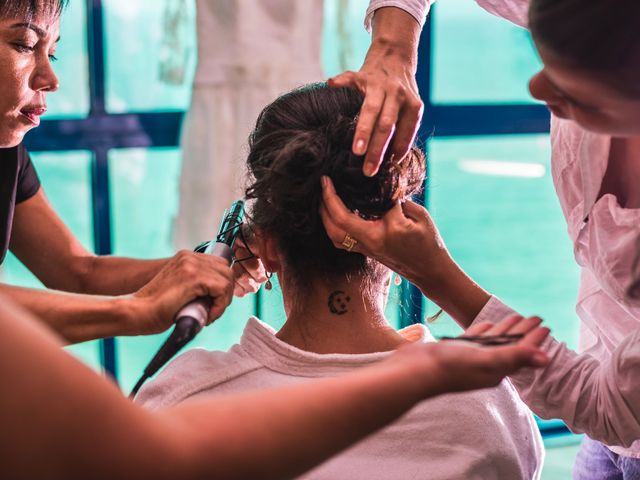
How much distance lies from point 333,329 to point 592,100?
0.61 meters

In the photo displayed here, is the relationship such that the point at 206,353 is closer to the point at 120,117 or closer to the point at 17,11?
the point at 17,11

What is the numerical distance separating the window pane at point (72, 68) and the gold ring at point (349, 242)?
1560 mm

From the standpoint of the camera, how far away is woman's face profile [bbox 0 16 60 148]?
5.14 feet

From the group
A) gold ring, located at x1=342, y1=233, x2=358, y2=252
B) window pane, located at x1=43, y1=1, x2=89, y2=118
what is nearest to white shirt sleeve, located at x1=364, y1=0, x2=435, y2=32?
gold ring, located at x1=342, y1=233, x2=358, y2=252

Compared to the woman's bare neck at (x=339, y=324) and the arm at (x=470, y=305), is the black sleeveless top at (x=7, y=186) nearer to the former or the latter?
the woman's bare neck at (x=339, y=324)

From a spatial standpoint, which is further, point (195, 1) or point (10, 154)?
point (195, 1)

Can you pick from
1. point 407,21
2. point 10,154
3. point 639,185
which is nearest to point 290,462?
point 639,185

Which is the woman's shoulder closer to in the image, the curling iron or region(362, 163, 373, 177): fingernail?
the curling iron

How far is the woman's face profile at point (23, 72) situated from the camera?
157cm

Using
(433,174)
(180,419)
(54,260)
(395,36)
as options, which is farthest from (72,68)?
(180,419)

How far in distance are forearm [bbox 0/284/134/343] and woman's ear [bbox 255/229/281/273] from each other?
10.2 inches

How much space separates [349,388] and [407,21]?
0.97 m

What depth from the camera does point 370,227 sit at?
3.91 feet

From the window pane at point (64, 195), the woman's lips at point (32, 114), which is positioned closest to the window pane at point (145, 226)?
the window pane at point (64, 195)
